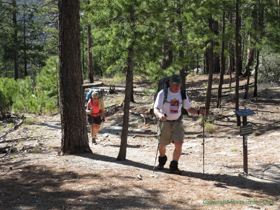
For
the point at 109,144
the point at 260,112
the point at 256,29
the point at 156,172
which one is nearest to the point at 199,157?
the point at 156,172

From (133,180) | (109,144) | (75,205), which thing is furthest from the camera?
(109,144)

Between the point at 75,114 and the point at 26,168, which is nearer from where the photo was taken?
the point at 26,168

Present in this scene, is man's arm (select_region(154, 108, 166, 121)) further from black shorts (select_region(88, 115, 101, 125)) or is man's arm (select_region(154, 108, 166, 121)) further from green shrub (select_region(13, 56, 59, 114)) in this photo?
green shrub (select_region(13, 56, 59, 114))

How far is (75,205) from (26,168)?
8.77 ft

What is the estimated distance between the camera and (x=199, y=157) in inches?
301

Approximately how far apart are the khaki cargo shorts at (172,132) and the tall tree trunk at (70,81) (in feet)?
8.10

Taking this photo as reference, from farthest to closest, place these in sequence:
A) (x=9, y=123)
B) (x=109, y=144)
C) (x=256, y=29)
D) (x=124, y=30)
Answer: (x=9, y=123) < (x=256, y=29) < (x=109, y=144) < (x=124, y=30)

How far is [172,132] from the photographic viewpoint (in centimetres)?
567

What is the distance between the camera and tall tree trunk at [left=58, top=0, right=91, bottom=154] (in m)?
6.76

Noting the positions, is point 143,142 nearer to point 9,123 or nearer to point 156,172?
point 156,172

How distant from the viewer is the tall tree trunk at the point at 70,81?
6758mm

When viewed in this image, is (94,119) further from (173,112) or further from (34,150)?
(173,112)

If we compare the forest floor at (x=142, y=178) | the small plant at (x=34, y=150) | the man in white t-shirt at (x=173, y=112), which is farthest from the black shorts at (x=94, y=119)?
the man in white t-shirt at (x=173, y=112)

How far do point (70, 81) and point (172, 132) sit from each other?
2.90 m
